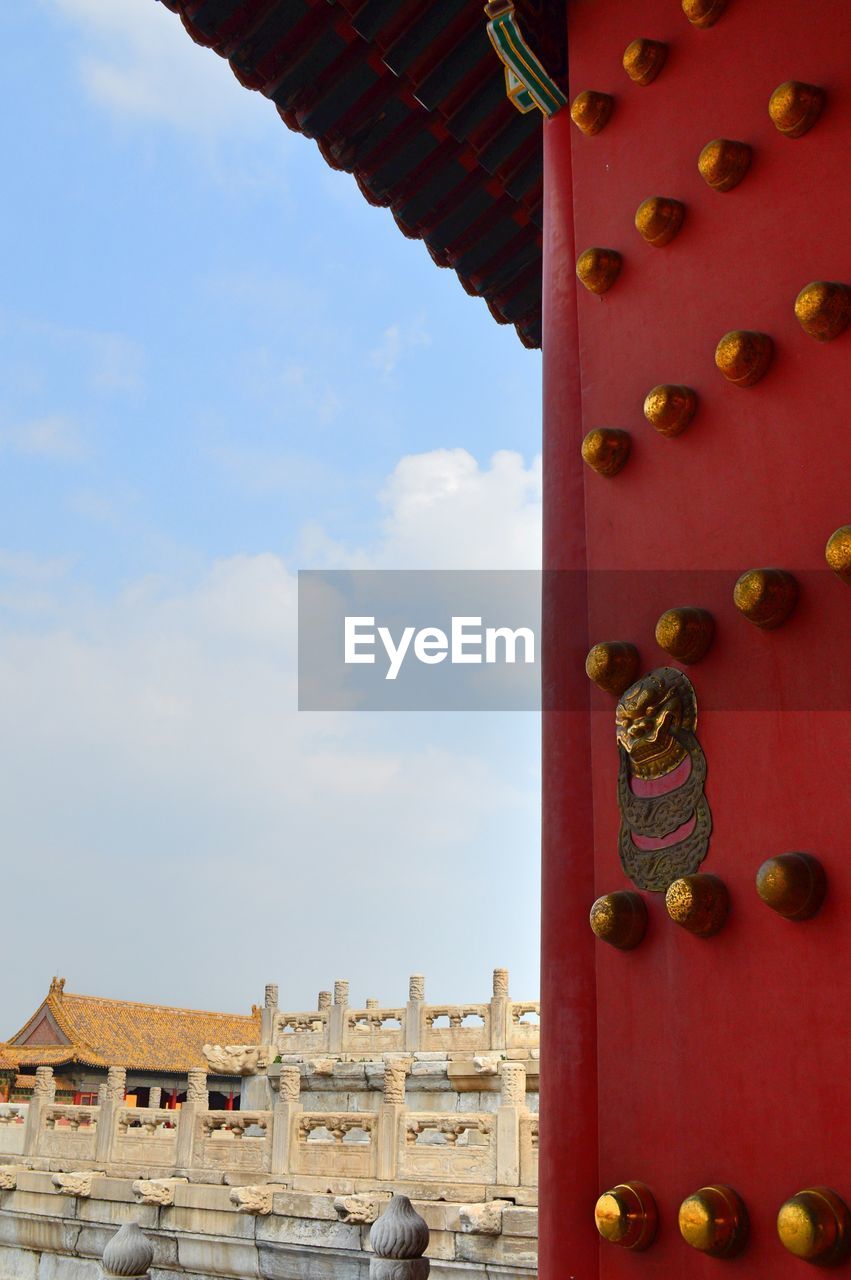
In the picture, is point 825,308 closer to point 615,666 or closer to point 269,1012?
point 615,666

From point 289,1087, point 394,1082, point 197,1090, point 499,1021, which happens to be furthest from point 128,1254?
point 499,1021

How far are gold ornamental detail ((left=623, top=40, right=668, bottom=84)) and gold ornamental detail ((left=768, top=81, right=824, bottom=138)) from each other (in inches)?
14.9

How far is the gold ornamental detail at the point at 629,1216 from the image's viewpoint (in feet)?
4.79

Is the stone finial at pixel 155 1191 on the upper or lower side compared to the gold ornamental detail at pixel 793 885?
lower

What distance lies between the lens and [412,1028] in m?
19.3

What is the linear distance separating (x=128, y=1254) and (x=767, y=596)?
401cm

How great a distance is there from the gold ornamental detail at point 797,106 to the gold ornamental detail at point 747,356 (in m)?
0.35

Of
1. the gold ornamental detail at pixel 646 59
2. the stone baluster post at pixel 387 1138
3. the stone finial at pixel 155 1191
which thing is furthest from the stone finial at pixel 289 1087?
the gold ornamental detail at pixel 646 59

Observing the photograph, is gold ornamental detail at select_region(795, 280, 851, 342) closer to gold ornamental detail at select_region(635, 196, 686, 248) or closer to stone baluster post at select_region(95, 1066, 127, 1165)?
gold ornamental detail at select_region(635, 196, 686, 248)

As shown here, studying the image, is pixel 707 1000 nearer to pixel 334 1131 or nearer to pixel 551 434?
pixel 551 434

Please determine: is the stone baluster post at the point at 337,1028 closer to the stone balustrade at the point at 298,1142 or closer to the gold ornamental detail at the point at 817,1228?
the stone balustrade at the point at 298,1142

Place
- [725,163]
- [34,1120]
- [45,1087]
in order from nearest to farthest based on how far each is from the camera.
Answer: [725,163], [34,1120], [45,1087]

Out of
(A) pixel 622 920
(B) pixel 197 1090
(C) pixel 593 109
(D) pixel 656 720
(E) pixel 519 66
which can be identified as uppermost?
(E) pixel 519 66

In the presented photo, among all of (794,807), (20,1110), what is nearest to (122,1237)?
(794,807)
